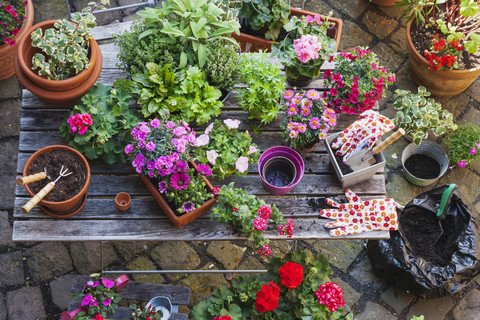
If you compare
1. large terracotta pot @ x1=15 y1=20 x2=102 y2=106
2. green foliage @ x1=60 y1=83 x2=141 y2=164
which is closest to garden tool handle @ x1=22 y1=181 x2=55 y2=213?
green foliage @ x1=60 y1=83 x2=141 y2=164

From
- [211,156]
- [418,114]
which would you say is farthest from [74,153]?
[418,114]

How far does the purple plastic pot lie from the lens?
8.41 feet

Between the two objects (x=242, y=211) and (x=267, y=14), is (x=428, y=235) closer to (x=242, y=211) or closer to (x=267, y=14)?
(x=242, y=211)

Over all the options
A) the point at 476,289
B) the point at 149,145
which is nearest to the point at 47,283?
the point at 149,145

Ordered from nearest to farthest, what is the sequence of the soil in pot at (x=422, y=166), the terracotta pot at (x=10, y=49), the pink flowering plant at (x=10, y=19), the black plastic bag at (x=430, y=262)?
the black plastic bag at (x=430, y=262)
the pink flowering plant at (x=10, y=19)
the terracotta pot at (x=10, y=49)
the soil in pot at (x=422, y=166)

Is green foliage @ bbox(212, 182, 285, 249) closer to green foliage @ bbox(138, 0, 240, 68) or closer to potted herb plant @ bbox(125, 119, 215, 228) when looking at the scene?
potted herb plant @ bbox(125, 119, 215, 228)

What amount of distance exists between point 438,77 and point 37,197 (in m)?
2.98

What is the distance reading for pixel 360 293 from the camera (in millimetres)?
3404

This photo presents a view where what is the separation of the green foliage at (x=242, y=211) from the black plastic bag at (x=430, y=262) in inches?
42.9

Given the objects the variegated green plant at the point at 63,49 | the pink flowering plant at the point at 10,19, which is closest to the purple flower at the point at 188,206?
the variegated green plant at the point at 63,49

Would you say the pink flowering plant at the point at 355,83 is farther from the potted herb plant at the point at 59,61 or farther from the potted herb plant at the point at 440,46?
the potted herb plant at the point at 59,61

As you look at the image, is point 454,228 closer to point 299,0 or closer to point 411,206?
point 411,206

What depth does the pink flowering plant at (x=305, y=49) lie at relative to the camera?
264 cm

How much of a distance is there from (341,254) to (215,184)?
1.36 metres
